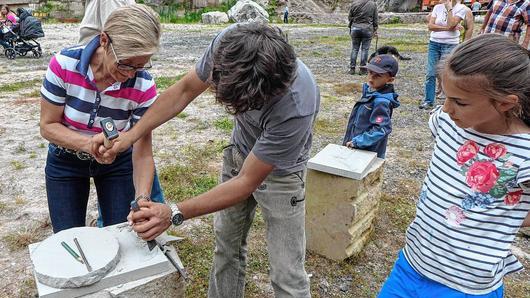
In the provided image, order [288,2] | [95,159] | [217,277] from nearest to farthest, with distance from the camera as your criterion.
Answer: [95,159] < [217,277] < [288,2]

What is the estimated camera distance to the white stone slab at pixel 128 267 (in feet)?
5.39

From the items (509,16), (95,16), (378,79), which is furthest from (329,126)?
(95,16)

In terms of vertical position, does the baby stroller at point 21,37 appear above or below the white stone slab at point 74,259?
below

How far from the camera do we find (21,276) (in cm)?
304

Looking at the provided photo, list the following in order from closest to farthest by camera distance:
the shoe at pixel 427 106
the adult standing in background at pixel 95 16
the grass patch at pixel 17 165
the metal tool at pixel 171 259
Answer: the metal tool at pixel 171 259
the adult standing in background at pixel 95 16
the grass patch at pixel 17 165
the shoe at pixel 427 106

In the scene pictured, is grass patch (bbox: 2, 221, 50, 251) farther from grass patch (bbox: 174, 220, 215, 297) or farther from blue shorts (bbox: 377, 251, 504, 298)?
blue shorts (bbox: 377, 251, 504, 298)

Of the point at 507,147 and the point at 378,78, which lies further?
the point at 378,78

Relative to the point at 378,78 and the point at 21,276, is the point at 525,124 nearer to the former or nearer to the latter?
the point at 378,78

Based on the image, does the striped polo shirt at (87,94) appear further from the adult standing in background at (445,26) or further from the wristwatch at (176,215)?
the adult standing in background at (445,26)

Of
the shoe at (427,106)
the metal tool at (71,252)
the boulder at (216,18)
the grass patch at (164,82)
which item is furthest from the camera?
the boulder at (216,18)

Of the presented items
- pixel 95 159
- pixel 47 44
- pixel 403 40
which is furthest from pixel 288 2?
pixel 95 159

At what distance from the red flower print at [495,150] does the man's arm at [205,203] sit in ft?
2.60

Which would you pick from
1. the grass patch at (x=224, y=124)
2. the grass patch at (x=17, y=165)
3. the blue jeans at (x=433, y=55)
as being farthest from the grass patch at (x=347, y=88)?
the grass patch at (x=17, y=165)

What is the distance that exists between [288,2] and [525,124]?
27.9 metres
